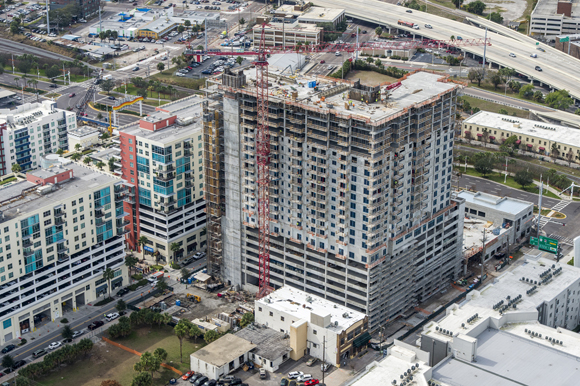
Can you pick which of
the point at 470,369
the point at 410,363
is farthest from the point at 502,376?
the point at 410,363

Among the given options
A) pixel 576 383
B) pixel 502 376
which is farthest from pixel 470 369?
pixel 576 383

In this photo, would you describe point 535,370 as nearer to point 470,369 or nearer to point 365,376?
point 470,369

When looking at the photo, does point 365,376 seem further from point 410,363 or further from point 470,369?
point 470,369

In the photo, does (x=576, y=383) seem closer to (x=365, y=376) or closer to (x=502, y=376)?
(x=502, y=376)

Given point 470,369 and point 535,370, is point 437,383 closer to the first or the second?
point 470,369

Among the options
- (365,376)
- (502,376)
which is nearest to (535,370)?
(502,376)

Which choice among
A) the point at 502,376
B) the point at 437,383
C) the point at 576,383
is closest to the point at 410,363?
the point at 437,383

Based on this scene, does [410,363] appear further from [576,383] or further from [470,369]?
[576,383]
